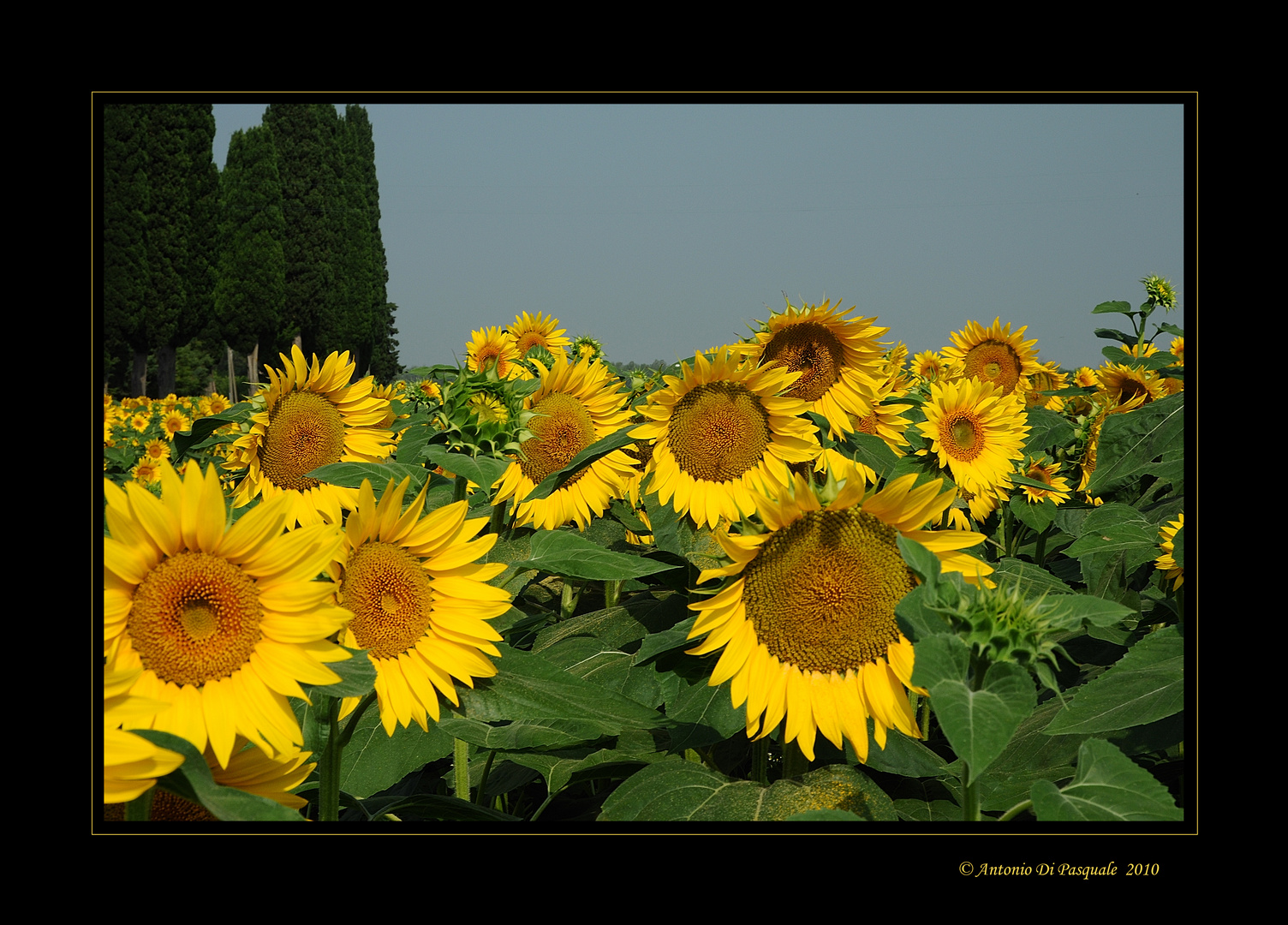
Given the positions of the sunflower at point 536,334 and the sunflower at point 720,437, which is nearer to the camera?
the sunflower at point 720,437

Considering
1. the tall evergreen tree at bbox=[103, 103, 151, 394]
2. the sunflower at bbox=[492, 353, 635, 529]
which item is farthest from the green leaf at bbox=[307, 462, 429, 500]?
the tall evergreen tree at bbox=[103, 103, 151, 394]

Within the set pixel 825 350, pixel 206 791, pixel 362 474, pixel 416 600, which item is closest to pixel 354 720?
pixel 416 600

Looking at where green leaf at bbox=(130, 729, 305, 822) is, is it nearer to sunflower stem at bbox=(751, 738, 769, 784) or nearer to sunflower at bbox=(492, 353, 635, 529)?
sunflower stem at bbox=(751, 738, 769, 784)

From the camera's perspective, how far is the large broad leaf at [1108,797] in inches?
48.4

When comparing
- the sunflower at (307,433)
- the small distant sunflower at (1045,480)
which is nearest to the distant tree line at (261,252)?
the sunflower at (307,433)

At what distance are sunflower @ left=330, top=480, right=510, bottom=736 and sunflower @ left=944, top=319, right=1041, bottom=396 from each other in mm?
4543

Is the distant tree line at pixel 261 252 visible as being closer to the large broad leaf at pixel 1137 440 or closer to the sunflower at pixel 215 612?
the large broad leaf at pixel 1137 440

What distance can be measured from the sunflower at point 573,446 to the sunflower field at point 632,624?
0.03 feet

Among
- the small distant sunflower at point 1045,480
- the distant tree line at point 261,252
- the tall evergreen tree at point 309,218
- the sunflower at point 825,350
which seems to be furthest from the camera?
the tall evergreen tree at point 309,218

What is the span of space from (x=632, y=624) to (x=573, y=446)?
960 millimetres

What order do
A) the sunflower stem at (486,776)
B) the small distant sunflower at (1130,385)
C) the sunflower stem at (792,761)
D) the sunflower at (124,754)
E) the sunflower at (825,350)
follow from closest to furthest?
1. the sunflower at (124,754)
2. the sunflower stem at (792,761)
3. the sunflower stem at (486,776)
4. the sunflower at (825,350)
5. the small distant sunflower at (1130,385)

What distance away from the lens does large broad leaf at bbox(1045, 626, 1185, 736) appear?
1.53 metres

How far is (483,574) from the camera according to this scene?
5.47 feet
